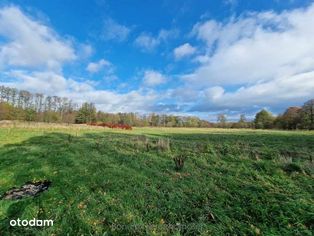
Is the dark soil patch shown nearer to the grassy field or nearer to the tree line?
the grassy field

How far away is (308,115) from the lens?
68812mm

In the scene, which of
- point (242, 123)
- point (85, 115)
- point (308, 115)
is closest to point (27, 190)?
point (308, 115)

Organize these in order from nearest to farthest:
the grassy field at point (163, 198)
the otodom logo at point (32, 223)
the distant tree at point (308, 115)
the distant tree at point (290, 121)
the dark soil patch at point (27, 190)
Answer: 1. the grassy field at point (163, 198)
2. the otodom logo at point (32, 223)
3. the dark soil patch at point (27, 190)
4. the distant tree at point (308, 115)
5. the distant tree at point (290, 121)

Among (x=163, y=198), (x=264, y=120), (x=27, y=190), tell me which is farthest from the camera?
(x=264, y=120)

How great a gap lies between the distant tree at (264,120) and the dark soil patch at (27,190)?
91.2 meters

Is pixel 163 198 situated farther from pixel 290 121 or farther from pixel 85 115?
pixel 85 115

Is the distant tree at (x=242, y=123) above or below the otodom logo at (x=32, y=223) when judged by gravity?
above

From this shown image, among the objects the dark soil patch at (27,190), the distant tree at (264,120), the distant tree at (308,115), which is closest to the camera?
the dark soil patch at (27,190)

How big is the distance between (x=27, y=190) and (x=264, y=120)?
304 ft

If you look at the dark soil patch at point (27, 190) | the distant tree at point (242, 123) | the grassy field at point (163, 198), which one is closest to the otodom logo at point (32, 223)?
the grassy field at point (163, 198)

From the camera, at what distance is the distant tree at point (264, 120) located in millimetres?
86500

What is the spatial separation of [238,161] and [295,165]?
2.77 meters

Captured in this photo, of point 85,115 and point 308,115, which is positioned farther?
point 85,115

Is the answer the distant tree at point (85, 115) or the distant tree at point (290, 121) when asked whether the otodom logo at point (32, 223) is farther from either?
the distant tree at point (85, 115)
